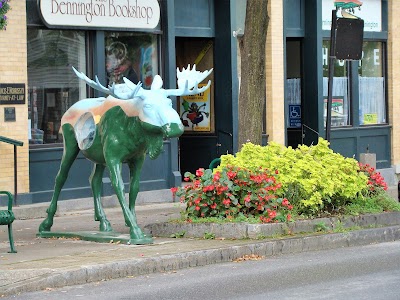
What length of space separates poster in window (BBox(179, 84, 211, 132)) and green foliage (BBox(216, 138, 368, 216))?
6.44 metres

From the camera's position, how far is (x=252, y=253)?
41.8ft

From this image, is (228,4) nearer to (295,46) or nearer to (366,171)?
(295,46)

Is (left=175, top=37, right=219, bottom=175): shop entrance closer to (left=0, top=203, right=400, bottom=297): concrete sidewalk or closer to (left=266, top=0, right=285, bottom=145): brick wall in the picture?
(left=266, top=0, right=285, bottom=145): brick wall

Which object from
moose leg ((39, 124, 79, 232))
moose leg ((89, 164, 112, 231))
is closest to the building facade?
moose leg ((39, 124, 79, 232))

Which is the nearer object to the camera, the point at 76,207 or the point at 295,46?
the point at 76,207

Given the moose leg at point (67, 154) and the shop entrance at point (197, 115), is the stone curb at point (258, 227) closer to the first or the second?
the moose leg at point (67, 154)

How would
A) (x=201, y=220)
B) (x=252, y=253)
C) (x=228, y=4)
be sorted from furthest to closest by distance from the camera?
(x=228, y=4), (x=201, y=220), (x=252, y=253)

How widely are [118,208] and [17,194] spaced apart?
2097 millimetres

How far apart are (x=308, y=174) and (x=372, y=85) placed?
10.6 meters

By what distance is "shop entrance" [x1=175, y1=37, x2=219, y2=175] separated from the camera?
844 inches

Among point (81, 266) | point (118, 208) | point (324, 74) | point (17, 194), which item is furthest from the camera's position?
point (324, 74)

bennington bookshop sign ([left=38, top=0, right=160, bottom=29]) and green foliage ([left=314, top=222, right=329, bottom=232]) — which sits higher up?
bennington bookshop sign ([left=38, top=0, right=160, bottom=29])

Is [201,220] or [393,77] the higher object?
[393,77]

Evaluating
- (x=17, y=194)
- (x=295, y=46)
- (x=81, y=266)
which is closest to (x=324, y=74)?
(x=295, y=46)
